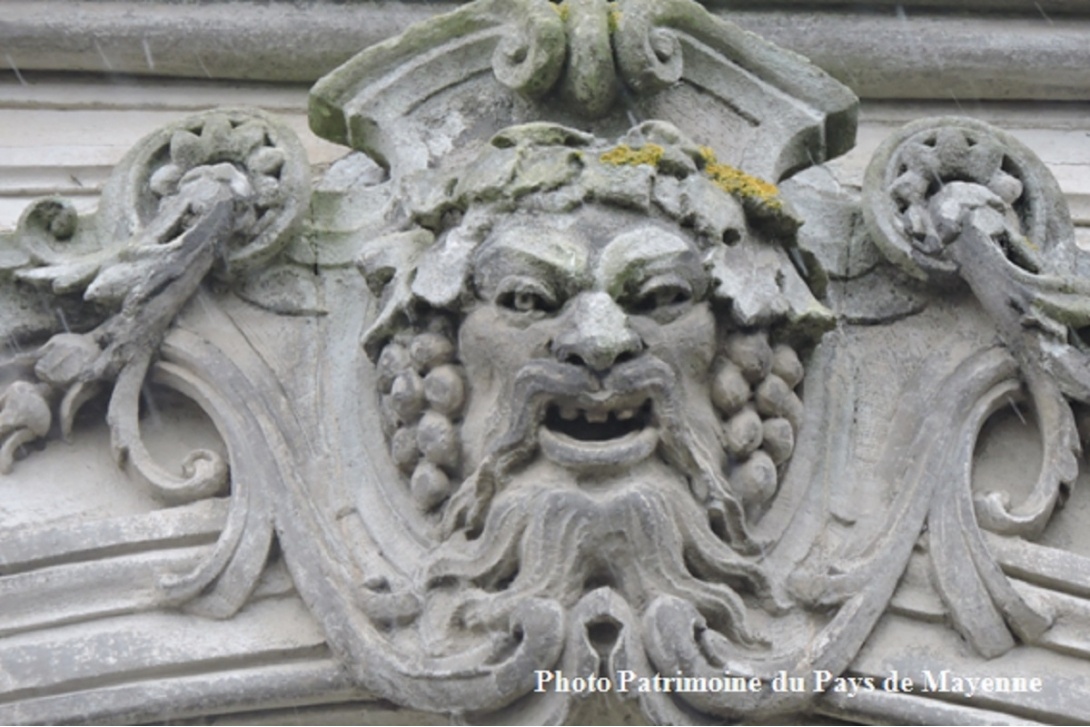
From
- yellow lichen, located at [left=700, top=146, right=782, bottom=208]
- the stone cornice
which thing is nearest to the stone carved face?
yellow lichen, located at [left=700, top=146, right=782, bottom=208]

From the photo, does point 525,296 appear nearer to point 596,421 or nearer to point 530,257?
point 530,257

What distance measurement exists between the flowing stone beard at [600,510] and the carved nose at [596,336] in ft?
0.06

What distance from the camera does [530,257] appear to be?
9.80 ft

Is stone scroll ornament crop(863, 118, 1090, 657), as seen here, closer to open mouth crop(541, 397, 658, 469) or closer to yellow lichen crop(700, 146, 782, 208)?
yellow lichen crop(700, 146, 782, 208)

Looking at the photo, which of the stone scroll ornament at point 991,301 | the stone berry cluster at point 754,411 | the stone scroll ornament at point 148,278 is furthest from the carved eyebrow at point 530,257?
the stone scroll ornament at point 991,301

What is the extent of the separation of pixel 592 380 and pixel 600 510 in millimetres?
183

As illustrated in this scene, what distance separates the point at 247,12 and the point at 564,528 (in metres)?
Result: 1.44

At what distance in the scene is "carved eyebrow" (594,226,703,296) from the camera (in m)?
2.98

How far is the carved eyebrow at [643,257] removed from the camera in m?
2.98

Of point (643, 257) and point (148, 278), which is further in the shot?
point (148, 278)

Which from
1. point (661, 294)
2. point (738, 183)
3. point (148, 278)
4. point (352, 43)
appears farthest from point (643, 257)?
point (352, 43)

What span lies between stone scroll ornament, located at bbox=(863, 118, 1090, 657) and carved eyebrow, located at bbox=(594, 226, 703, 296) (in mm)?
454

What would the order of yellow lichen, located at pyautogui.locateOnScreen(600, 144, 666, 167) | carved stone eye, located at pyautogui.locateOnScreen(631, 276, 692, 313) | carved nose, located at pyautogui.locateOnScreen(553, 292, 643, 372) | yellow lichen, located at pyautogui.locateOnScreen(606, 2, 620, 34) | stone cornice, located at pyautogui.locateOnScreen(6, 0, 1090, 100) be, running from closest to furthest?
carved nose, located at pyautogui.locateOnScreen(553, 292, 643, 372) < carved stone eye, located at pyautogui.locateOnScreen(631, 276, 692, 313) < yellow lichen, located at pyautogui.locateOnScreen(600, 144, 666, 167) < yellow lichen, located at pyautogui.locateOnScreen(606, 2, 620, 34) < stone cornice, located at pyautogui.locateOnScreen(6, 0, 1090, 100)

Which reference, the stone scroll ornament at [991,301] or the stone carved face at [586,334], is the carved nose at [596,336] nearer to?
the stone carved face at [586,334]
